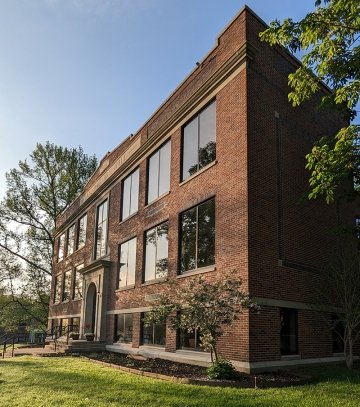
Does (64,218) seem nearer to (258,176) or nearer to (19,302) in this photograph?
(19,302)

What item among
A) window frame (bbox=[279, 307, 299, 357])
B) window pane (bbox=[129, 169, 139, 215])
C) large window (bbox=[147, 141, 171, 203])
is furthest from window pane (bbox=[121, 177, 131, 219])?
window frame (bbox=[279, 307, 299, 357])

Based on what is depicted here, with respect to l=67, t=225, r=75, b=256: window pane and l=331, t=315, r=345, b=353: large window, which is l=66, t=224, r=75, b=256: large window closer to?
l=67, t=225, r=75, b=256: window pane

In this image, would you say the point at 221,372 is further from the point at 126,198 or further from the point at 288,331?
the point at 126,198

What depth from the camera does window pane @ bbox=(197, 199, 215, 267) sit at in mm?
14555

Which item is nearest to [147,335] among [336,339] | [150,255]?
[150,255]

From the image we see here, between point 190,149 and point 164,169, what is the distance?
8.11 ft

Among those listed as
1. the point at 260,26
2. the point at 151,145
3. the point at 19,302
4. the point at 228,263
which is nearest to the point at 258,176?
the point at 228,263

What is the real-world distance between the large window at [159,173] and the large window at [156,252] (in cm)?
171

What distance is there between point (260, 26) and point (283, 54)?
1.73 meters

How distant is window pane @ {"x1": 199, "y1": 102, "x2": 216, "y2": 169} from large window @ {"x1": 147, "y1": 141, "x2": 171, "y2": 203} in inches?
111

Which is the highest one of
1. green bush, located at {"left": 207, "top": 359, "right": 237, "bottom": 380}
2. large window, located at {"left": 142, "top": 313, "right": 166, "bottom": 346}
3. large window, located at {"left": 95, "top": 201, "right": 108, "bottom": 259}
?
large window, located at {"left": 95, "top": 201, "right": 108, "bottom": 259}

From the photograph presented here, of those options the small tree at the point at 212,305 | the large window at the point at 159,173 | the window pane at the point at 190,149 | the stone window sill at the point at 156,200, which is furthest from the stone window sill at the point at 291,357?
the large window at the point at 159,173

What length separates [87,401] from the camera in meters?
8.61

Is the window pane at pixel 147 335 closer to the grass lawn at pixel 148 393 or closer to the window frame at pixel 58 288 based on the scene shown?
the grass lawn at pixel 148 393
